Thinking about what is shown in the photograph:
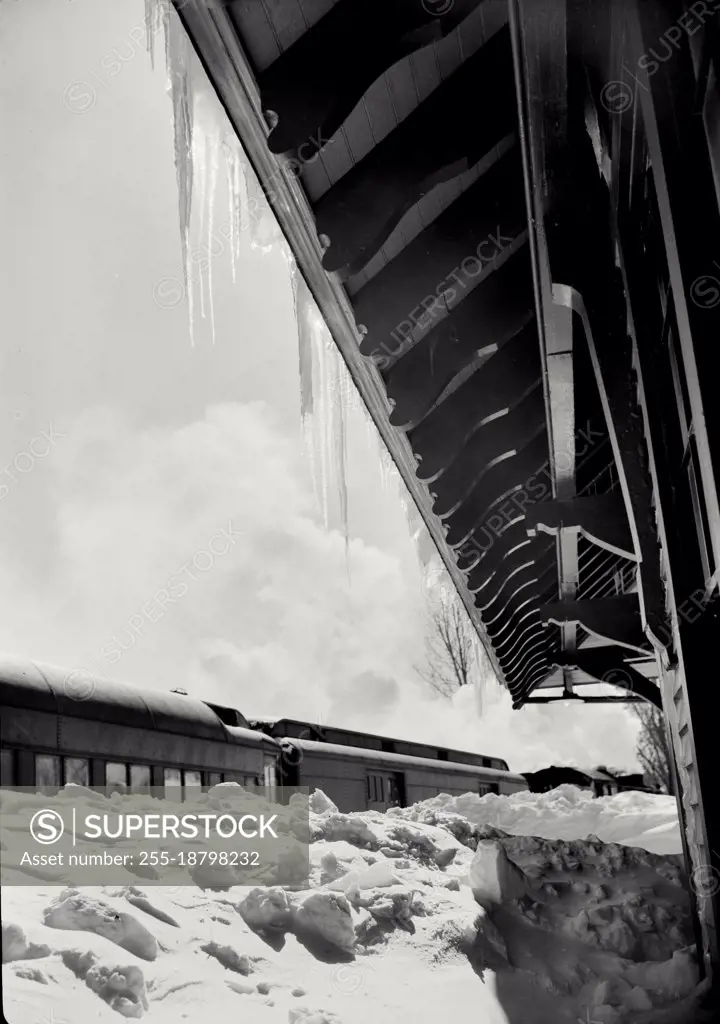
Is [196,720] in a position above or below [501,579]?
below

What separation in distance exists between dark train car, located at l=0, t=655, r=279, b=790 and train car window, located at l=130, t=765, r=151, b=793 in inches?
0.4

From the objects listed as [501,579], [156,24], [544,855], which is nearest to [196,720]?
[501,579]

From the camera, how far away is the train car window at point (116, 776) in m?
9.21

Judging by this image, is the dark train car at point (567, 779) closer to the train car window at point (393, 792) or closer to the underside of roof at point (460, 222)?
the train car window at point (393, 792)

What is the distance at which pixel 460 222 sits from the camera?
12.9ft

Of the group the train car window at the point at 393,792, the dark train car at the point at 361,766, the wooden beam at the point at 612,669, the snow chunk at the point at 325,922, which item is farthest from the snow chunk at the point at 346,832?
the train car window at the point at 393,792

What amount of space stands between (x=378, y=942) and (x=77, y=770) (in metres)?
5.50

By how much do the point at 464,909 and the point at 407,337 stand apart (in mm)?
3021

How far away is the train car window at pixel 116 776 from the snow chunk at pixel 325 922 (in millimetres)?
5787

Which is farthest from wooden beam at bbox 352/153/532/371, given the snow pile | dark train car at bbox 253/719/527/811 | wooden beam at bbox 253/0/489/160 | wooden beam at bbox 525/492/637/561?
dark train car at bbox 253/719/527/811

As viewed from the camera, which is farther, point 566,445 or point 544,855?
point 544,855

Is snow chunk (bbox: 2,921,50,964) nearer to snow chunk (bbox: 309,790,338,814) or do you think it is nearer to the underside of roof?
the underside of roof

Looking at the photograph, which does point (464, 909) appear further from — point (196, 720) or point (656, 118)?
point (196, 720)

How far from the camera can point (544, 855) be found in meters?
5.85
